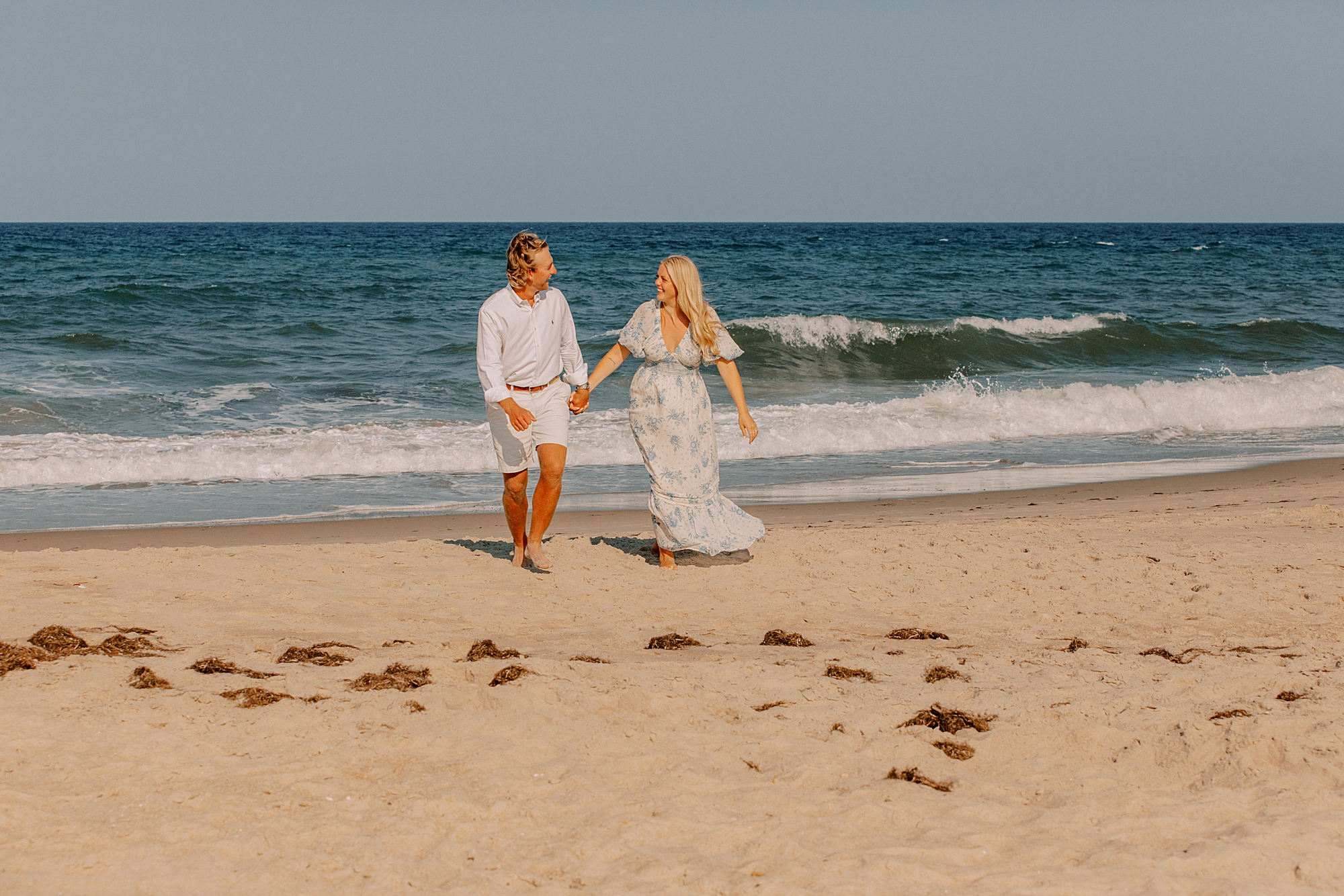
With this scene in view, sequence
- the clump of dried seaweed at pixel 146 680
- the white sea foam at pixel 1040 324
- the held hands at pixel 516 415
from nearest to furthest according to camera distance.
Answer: the clump of dried seaweed at pixel 146 680
the held hands at pixel 516 415
the white sea foam at pixel 1040 324

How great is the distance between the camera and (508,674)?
3.79 m

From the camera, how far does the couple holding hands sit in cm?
516

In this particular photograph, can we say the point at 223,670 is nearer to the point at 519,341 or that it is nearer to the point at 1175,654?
the point at 519,341

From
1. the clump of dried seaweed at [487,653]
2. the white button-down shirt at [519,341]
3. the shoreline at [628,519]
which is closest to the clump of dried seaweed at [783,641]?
the clump of dried seaweed at [487,653]

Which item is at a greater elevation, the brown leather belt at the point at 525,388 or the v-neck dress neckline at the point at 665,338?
the v-neck dress neckline at the point at 665,338

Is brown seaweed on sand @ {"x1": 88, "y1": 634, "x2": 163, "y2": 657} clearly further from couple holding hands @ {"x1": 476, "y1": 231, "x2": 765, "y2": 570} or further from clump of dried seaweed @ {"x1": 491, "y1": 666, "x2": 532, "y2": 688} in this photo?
couple holding hands @ {"x1": 476, "y1": 231, "x2": 765, "y2": 570}

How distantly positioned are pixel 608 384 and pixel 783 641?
32.3 feet

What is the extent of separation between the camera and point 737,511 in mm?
5949

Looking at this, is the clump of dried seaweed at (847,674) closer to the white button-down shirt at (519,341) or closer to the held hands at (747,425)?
the held hands at (747,425)

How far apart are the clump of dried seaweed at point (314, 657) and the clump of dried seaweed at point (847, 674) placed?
1.90 m

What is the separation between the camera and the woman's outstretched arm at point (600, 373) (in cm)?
535

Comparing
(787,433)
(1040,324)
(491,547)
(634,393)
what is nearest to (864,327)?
(1040,324)

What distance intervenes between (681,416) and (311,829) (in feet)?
10.7

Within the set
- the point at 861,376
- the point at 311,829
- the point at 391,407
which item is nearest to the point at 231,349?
the point at 391,407
